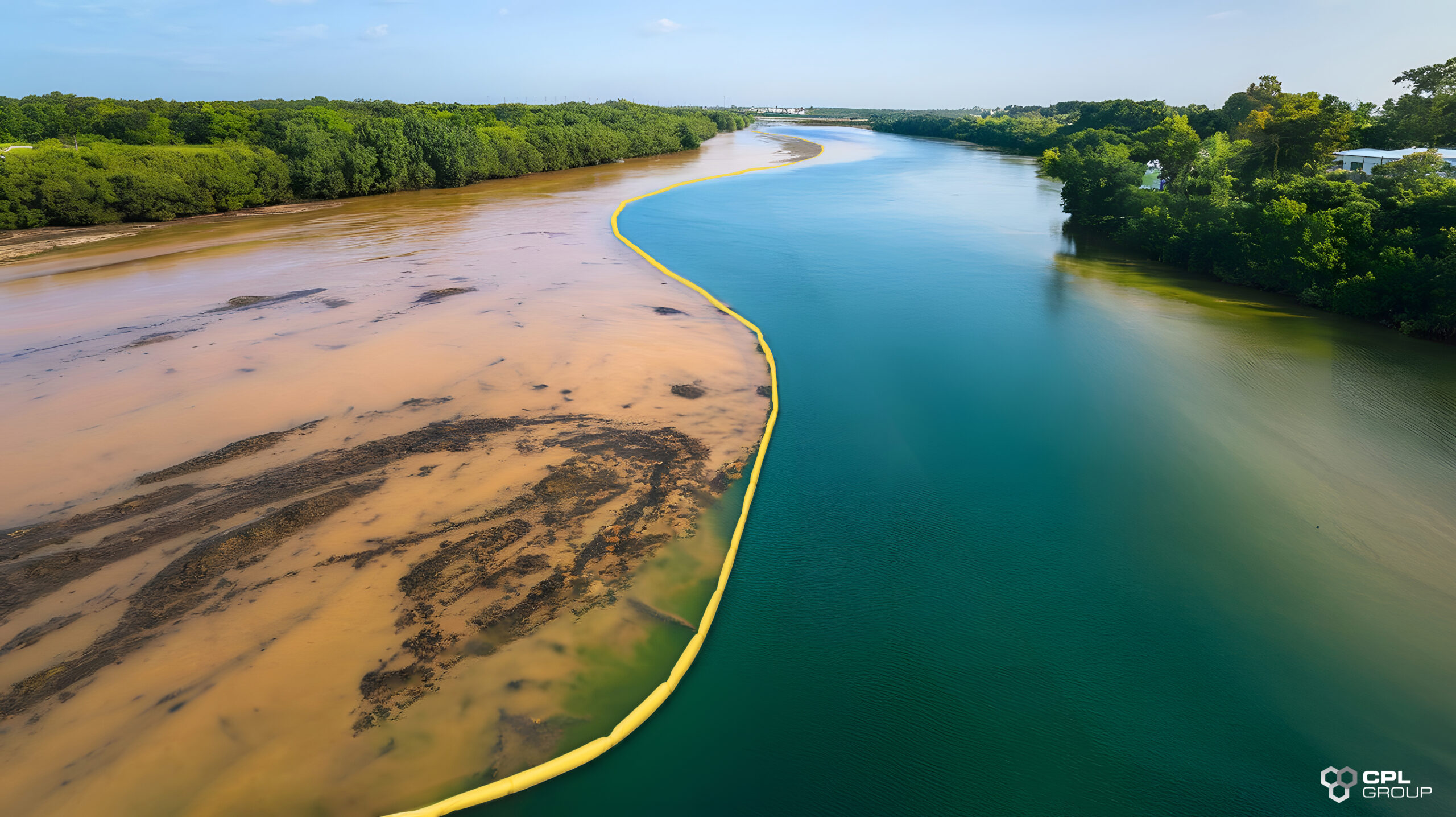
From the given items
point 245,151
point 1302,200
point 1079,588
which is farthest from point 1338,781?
point 245,151

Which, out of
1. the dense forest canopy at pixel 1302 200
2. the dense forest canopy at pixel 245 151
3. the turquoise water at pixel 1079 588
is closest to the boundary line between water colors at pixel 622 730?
the turquoise water at pixel 1079 588

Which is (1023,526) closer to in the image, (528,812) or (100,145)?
(528,812)

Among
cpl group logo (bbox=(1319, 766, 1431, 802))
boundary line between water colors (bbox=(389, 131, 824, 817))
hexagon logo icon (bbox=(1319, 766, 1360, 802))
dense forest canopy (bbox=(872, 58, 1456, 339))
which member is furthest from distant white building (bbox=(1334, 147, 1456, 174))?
boundary line between water colors (bbox=(389, 131, 824, 817))

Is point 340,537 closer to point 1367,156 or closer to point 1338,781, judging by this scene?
point 1338,781

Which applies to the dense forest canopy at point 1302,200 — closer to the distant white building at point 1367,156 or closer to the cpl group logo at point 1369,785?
the distant white building at point 1367,156

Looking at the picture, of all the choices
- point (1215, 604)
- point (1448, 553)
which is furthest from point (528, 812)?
point (1448, 553)

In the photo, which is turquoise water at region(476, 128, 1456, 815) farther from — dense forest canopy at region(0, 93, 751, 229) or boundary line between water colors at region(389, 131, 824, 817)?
dense forest canopy at region(0, 93, 751, 229)
